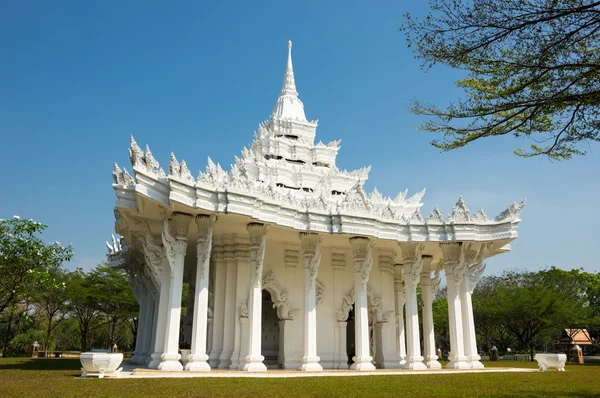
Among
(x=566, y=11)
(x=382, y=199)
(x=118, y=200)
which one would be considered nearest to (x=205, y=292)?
(x=118, y=200)

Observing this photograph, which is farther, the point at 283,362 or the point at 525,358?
the point at 525,358

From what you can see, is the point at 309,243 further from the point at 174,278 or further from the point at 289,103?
the point at 289,103

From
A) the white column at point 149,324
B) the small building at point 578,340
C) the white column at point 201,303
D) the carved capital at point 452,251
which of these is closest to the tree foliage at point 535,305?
the small building at point 578,340

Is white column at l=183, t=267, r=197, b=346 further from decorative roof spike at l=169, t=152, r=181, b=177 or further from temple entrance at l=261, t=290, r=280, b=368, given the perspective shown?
decorative roof spike at l=169, t=152, r=181, b=177

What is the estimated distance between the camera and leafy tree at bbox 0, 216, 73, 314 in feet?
70.6

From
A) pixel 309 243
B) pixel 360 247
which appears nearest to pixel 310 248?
pixel 309 243

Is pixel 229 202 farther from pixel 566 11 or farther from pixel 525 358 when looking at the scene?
pixel 525 358

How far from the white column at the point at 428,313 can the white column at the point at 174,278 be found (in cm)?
1190

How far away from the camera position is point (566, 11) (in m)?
8.59

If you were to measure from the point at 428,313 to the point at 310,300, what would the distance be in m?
7.08

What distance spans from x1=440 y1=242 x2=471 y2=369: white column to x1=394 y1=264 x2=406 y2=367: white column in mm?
3191

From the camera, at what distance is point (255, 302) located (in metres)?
18.7

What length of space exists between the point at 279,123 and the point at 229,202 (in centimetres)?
1372

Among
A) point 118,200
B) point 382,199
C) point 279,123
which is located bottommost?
point 118,200
